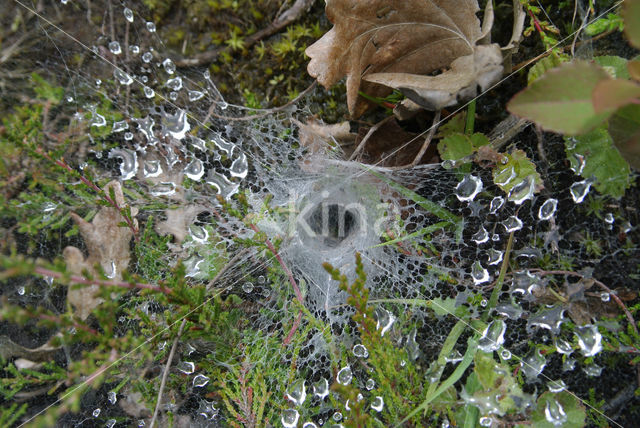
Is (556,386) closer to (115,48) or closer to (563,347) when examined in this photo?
(563,347)

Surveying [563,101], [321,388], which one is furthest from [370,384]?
[563,101]

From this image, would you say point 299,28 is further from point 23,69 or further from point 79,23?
point 23,69

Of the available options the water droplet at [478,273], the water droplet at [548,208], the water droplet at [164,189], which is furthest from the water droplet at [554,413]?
the water droplet at [164,189]

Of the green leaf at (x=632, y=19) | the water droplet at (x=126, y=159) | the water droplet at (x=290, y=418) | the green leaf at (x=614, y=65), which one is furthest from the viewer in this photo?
the water droplet at (x=126, y=159)

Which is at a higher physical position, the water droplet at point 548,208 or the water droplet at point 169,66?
the water droplet at point 169,66

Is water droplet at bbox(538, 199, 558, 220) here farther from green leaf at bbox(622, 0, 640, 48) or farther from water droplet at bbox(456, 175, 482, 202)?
green leaf at bbox(622, 0, 640, 48)

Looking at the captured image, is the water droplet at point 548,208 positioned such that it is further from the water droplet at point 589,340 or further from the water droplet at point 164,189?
the water droplet at point 164,189

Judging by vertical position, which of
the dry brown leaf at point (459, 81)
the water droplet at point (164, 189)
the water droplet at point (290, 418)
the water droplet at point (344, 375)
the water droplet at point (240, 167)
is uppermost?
the dry brown leaf at point (459, 81)
